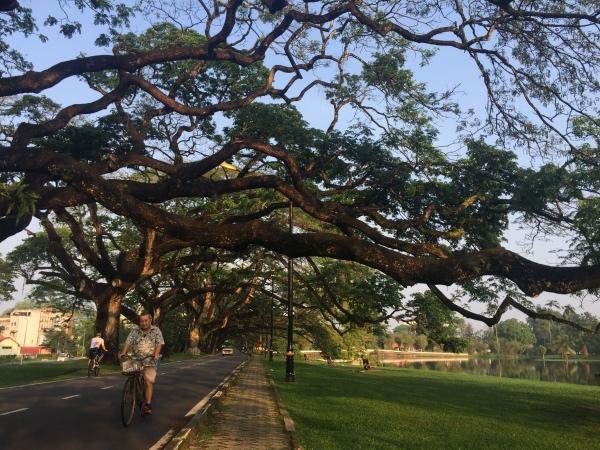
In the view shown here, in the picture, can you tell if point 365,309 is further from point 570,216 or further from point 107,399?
point 107,399

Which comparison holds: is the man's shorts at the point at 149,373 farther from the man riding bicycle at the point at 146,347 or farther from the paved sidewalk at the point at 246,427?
the paved sidewalk at the point at 246,427

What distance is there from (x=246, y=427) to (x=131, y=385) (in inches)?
80.4

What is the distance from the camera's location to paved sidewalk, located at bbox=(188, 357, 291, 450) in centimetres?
723

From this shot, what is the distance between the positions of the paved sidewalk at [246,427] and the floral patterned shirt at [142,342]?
158 centimetres

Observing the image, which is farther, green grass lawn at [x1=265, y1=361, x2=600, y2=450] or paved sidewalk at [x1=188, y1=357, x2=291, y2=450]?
green grass lawn at [x1=265, y1=361, x2=600, y2=450]

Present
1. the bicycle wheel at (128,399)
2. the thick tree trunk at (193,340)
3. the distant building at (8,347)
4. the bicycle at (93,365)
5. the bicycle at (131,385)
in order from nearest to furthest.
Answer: the bicycle at (131,385) → the bicycle wheel at (128,399) → the bicycle at (93,365) → the thick tree trunk at (193,340) → the distant building at (8,347)

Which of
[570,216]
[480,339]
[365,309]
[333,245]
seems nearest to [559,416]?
[570,216]

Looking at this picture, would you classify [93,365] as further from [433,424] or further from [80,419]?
[433,424]

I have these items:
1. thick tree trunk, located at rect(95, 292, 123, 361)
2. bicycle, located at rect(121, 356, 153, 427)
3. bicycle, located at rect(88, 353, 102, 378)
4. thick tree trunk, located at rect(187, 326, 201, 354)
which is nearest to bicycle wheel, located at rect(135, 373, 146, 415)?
bicycle, located at rect(121, 356, 153, 427)

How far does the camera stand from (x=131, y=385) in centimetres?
796

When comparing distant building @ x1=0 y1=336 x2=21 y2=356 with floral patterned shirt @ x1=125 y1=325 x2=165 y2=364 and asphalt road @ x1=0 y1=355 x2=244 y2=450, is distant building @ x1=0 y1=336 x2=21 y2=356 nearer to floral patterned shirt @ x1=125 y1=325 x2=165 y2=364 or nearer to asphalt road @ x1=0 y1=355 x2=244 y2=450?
asphalt road @ x1=0 y1=355 x2=244 y2=450

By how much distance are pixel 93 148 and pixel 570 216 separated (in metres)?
14.0

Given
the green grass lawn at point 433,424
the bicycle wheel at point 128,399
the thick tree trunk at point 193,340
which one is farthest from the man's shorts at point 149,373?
the thick tree trunk at point 193,340

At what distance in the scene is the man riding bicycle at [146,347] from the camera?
801 centimetres
